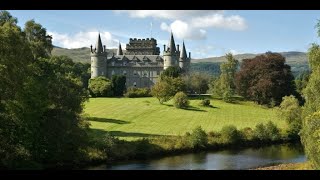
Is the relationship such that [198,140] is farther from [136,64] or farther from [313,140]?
[136,64]

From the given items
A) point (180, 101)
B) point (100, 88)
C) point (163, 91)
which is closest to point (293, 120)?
point (180, 101)

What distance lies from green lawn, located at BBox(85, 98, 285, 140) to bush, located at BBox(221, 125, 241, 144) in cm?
404

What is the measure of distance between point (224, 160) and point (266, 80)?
42.1m

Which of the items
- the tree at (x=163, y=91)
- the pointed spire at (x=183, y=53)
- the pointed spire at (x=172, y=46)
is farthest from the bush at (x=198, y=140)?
the pointed spire at (x=183, y=53)

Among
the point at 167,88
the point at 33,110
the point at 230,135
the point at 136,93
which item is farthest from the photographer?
the point at 136,93

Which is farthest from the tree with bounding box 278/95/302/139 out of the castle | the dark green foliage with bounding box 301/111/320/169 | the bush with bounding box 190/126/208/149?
the castle

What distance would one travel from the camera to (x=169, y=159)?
3359 centimetres

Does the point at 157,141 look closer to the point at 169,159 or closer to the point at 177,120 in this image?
the point at 169,159

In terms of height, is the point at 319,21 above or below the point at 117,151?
above

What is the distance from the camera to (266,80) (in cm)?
7225

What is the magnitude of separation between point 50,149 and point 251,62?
2216 inches

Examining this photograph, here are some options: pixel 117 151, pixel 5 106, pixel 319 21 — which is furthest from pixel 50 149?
pixel 319 21

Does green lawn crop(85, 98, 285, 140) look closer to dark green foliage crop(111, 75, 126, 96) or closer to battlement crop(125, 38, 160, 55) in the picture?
dark green foliage crop(111, 75, 126, 96)

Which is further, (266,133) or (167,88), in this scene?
(167,88)
